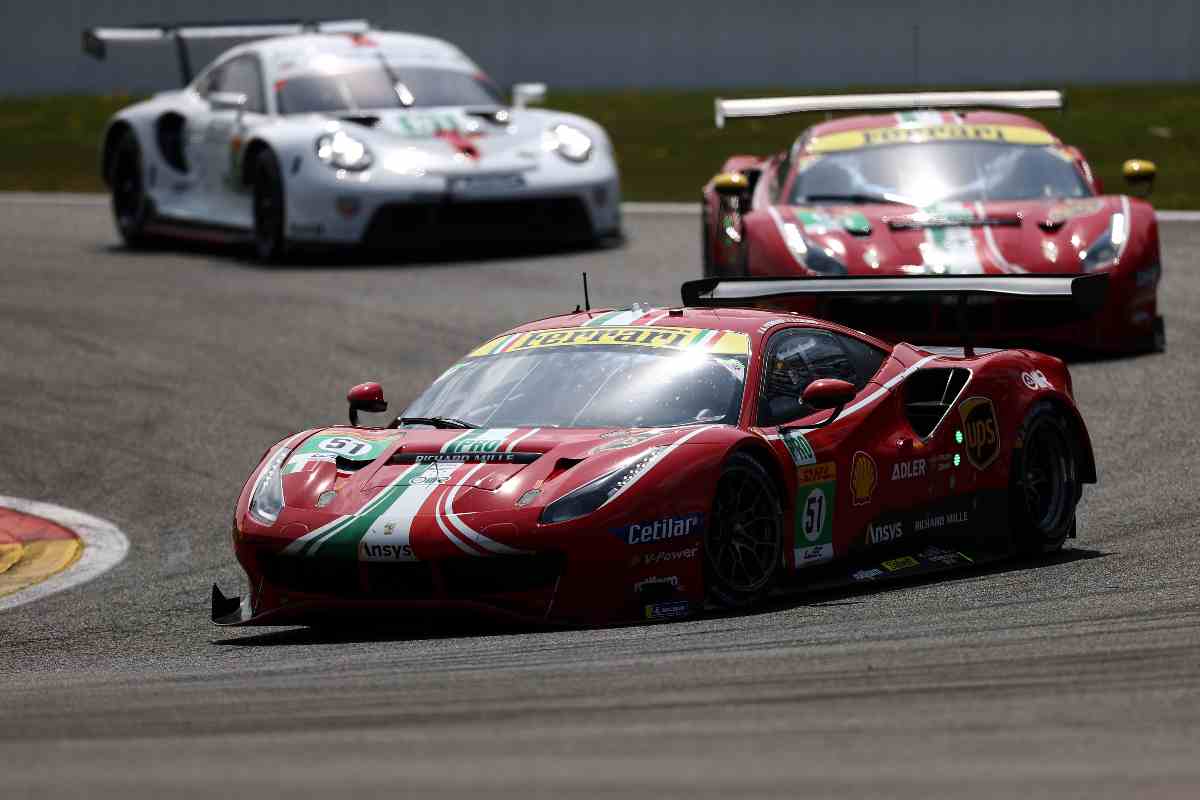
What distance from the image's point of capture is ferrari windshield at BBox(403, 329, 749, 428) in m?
8.11

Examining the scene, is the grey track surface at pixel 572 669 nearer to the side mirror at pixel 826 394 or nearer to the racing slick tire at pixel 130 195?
the side mirror at pixel 826 394

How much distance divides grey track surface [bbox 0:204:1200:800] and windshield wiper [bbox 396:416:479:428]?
875 mm

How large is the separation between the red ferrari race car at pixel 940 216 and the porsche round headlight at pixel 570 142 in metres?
2.96

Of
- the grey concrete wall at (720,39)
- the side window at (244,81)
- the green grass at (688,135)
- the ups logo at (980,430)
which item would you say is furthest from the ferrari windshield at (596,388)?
the grey concrete wall at (720,39)

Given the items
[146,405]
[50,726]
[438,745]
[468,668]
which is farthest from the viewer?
[146,405]

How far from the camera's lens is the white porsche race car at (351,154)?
1706cm

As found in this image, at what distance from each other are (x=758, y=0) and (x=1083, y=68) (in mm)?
4253

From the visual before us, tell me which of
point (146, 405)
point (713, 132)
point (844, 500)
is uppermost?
point (844, 500)

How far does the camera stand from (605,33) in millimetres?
31016

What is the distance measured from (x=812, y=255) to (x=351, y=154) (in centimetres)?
525

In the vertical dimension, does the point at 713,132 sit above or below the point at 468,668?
below

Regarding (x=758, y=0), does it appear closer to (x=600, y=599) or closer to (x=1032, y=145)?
(x=1032, y=145)

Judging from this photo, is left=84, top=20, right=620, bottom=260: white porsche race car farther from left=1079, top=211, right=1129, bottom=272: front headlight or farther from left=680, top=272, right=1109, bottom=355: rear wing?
left=680, top=272, right=1109, bottom=355: rear wing

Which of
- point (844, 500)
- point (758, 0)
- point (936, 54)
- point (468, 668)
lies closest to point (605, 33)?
point (758, 0)
